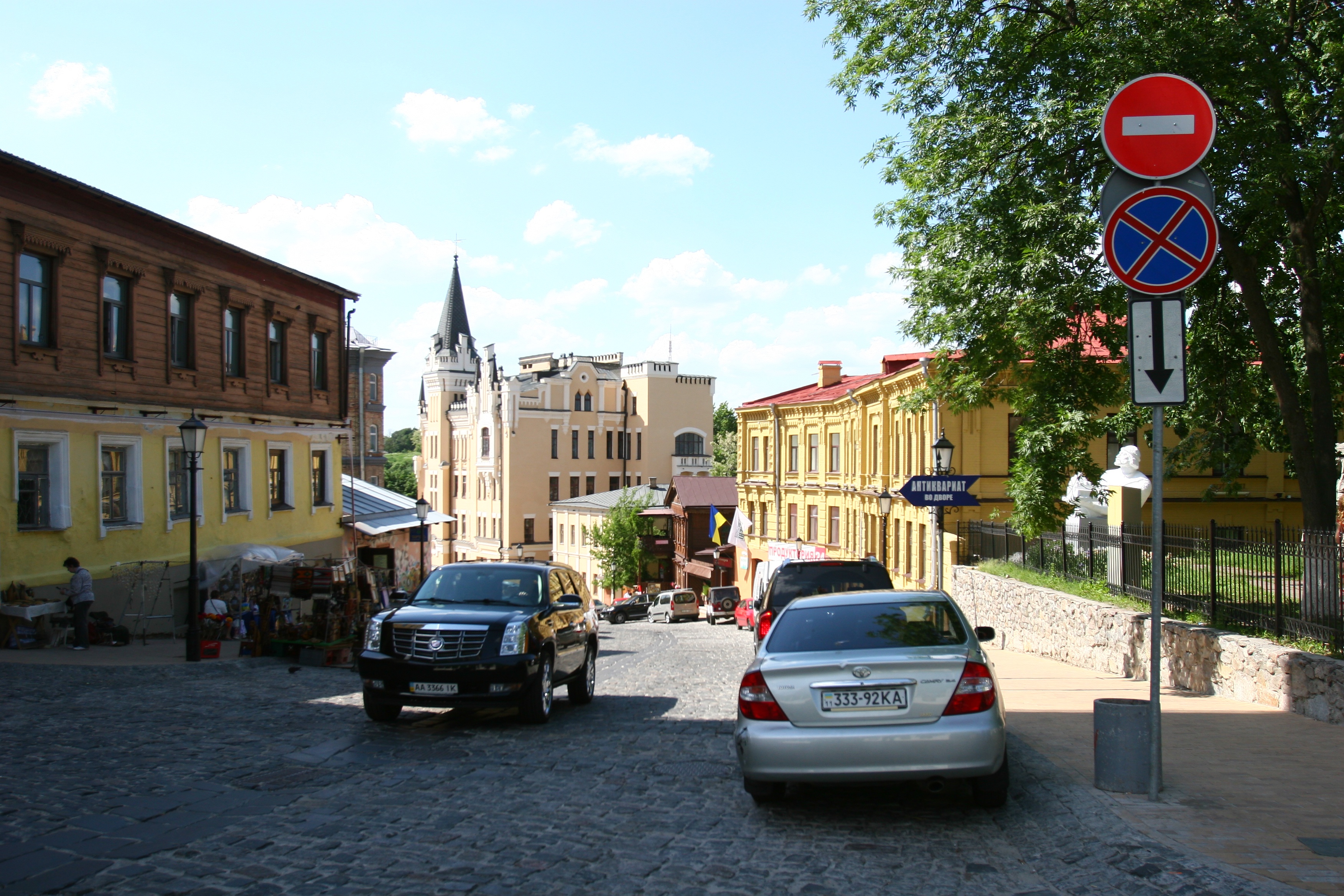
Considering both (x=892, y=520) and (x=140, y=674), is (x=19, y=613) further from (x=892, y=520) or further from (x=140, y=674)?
(x=892, y=520)

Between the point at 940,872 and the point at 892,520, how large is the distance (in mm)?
31738

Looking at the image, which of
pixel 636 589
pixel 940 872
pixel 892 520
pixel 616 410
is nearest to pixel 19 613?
pixel 940 872

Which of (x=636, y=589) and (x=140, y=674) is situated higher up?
(x=140, y=674)

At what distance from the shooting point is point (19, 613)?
55.0 feet

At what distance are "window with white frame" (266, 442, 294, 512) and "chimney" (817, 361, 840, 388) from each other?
89.6 feet

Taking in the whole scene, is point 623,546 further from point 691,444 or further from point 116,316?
point 116,316

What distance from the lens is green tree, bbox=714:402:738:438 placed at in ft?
389

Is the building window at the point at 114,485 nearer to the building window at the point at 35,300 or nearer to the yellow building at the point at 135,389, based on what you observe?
the yellow building at the point at 135,389

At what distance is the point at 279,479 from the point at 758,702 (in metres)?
24.0

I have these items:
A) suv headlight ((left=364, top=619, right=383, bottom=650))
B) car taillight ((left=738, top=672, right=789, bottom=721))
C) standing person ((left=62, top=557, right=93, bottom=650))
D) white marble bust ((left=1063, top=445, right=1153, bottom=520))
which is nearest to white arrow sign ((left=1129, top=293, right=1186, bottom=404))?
car taillight ((left=738, top=672, right=789, bottom=721))

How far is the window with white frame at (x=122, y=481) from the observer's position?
20.8 metres

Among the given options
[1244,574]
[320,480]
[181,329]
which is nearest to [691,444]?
[320,480]

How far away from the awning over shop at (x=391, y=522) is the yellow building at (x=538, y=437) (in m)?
45.9

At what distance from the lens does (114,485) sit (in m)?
21.1
